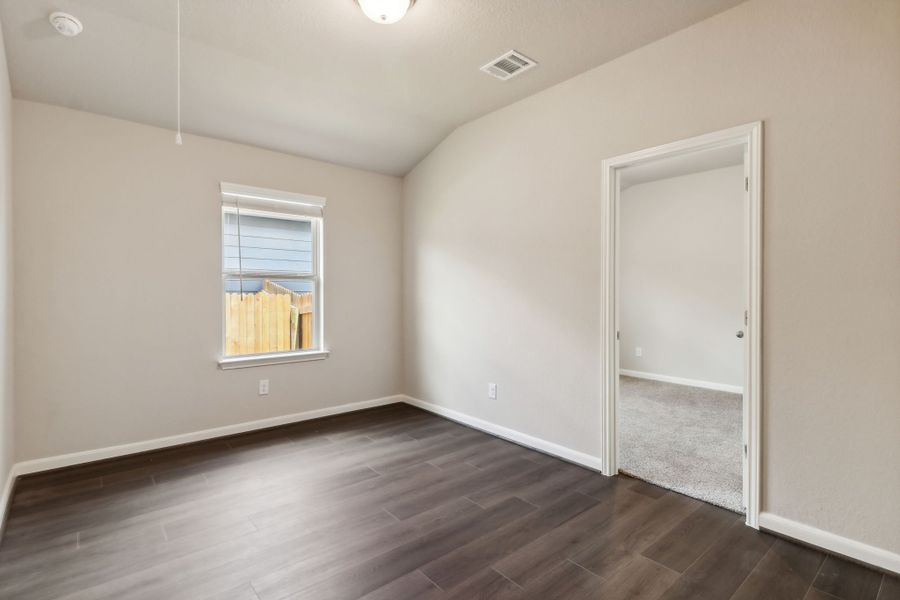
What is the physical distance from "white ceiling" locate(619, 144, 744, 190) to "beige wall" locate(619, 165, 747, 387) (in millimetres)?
124

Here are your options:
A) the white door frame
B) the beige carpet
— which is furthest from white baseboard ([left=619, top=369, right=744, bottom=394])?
the white door frame

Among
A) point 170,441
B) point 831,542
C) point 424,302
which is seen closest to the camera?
point 831,542

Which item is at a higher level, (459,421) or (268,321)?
(268,321)

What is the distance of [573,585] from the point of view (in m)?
Result: 1.79

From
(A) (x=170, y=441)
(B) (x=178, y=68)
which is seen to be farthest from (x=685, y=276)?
(A) (x=170, y=441)

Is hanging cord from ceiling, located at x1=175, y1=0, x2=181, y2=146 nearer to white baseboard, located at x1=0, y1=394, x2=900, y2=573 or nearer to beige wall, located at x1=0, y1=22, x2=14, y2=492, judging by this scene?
beige wall, located at x1=0, y1=22, x2=14, y2=492

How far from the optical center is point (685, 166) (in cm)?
511

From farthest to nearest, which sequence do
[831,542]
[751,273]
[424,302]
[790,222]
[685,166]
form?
[685,166] → [424,302] → [751,273] → [790,222] → [831,542]

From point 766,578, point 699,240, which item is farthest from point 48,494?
point 699,240

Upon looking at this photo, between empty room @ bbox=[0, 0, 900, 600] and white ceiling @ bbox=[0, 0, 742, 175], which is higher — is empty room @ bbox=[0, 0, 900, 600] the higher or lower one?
the lower one

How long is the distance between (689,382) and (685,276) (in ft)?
4.46

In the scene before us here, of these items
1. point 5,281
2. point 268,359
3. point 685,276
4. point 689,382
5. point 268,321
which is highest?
point 685,276

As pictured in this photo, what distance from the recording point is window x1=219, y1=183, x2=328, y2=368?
3668 millimetres

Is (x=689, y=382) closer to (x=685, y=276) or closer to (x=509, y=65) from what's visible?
(x=685, y=276)
